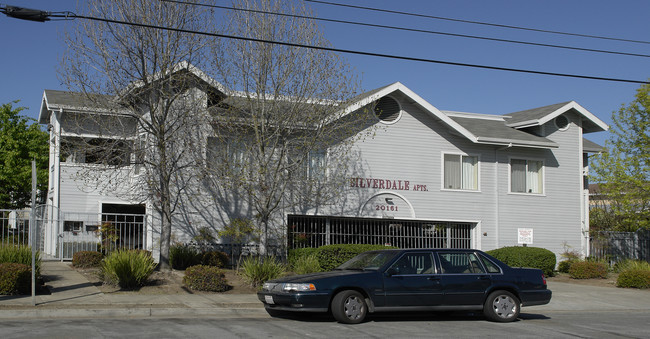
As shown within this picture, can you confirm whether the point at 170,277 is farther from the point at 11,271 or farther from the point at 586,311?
the point at 586,311

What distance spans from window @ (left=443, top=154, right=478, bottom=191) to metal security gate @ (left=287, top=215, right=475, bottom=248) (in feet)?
4.81

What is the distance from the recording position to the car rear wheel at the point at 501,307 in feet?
41.4

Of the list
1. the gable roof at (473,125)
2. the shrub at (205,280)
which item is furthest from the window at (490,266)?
the gable roof at (473,125)

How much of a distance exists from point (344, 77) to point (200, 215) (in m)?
6.43

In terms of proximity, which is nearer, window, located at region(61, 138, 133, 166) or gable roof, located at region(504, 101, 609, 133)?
window, located at region(61, 138, 133, 166)

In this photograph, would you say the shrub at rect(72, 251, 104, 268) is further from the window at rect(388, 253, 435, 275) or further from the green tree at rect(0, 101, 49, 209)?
the green tree at rect(0, 101, 49, 209)

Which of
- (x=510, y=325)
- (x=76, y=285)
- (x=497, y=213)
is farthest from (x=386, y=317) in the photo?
(x=497, y=213)

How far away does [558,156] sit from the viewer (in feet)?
86.7

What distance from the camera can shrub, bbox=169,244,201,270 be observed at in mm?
19109

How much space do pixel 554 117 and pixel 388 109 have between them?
7.05 metres

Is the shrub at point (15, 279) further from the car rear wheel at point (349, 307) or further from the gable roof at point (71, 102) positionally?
the car rear wheel at point (349, 307)

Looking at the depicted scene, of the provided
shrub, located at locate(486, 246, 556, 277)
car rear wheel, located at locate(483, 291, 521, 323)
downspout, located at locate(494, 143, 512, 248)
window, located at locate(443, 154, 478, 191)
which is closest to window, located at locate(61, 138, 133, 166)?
car rear wheel, located at locate(483, 291, 521, 323)

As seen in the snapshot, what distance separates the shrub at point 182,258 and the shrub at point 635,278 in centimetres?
1362

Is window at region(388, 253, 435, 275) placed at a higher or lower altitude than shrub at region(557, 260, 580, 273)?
higher
